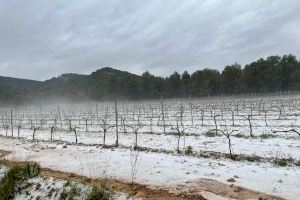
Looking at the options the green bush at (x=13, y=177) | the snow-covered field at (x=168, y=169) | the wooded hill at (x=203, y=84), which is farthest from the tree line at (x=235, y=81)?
the green bush at (x=13, y=177)

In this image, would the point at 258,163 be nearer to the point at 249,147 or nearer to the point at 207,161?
the point at 207,161

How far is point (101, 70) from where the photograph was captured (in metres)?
157

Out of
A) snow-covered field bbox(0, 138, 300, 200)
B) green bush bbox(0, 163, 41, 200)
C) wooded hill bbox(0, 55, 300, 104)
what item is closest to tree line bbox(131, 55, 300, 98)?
wooded hill bbox(0, 55, 300, 104)

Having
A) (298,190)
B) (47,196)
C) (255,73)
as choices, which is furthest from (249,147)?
(255,73)

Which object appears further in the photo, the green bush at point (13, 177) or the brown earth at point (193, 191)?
the green bush at point (13, 177)

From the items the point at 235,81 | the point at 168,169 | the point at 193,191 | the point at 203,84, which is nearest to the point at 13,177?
the point at 168,169

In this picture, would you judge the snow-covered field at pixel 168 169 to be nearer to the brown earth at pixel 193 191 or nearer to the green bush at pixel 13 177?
the brown earth at pixel 193 191

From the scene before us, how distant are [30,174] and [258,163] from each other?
5.64 meters

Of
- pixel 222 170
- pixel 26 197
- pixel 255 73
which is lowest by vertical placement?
pixel 26 197

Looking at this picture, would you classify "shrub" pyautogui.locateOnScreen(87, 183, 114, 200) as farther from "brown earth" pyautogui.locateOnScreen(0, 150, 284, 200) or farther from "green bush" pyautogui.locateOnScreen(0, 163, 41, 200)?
"green bush" pyautogui.locateOnScreen(0, 163, 41, 200)

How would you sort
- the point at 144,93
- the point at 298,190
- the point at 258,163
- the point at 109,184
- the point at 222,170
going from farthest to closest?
the point at 144,93, the point at 258,163, the point at 222,170, the point at 109,184, the point at 298,190

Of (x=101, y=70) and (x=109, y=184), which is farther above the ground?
(x=101, y=70)

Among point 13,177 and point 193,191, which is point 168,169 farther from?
point 13,177

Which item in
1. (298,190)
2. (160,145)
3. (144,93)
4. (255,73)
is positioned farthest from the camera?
(144,93)
